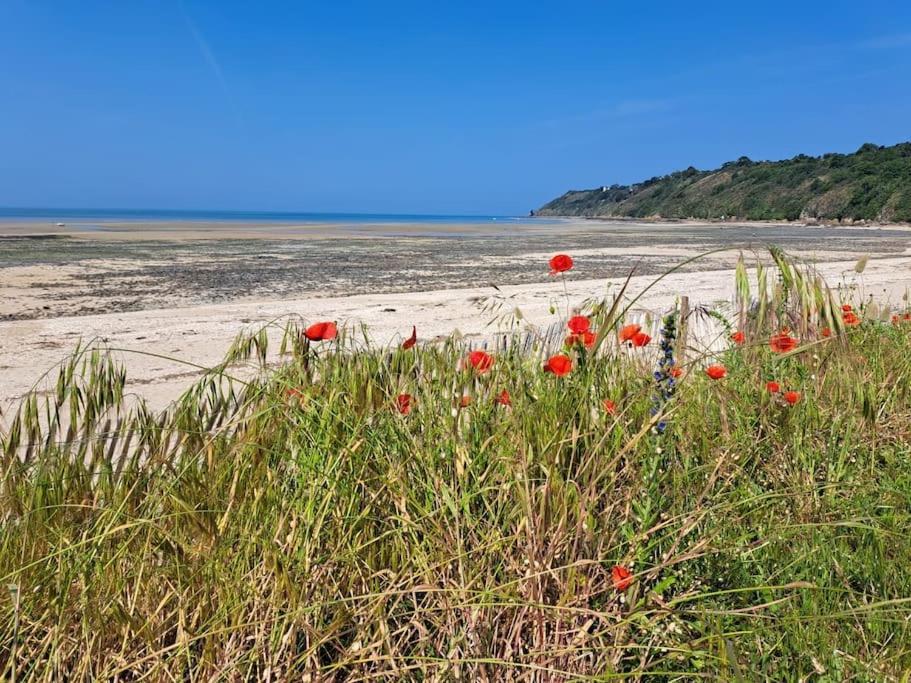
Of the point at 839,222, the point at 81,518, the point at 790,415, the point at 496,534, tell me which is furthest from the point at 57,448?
the point at 839,222

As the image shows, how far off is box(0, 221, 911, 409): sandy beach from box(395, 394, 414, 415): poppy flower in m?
0.59

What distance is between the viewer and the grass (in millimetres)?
1302

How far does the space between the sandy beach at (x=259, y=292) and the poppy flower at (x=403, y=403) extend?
1.93 ft

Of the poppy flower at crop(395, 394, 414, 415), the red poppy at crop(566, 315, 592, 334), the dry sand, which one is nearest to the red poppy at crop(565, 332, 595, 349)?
the red poppy at crop(566, 315, 592, 334)

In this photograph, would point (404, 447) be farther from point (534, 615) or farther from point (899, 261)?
point (899, 261)

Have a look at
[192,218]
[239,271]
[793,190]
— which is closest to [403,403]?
[239,271]

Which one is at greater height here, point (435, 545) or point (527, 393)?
point (527, 393)

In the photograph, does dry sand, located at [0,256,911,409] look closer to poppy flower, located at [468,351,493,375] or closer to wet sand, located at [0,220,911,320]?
poppy flower, located at [468,351,493,375]

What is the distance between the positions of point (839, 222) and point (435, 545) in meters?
48.3

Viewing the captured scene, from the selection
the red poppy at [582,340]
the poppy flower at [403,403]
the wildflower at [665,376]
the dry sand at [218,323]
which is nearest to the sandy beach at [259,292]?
the dry sand at [218,323]

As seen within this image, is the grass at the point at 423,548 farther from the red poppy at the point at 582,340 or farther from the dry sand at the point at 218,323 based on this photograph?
the dry sand at the point at 218,323

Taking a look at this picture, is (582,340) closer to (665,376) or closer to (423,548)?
(665,376)

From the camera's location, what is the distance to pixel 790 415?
7.17 ft

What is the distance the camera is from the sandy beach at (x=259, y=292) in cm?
438
